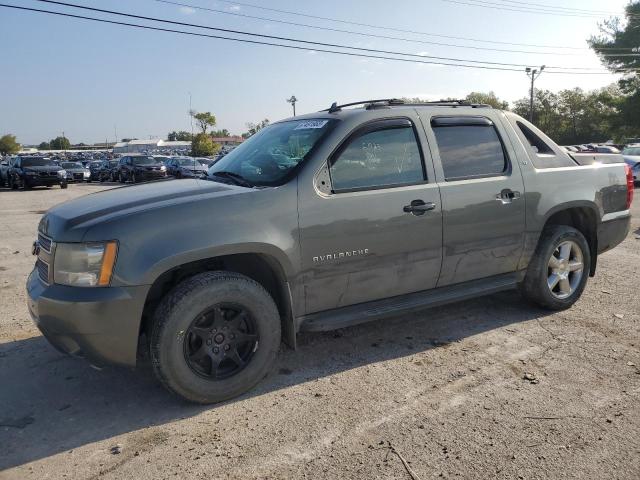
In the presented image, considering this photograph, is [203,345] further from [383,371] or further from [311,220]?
[383,371]

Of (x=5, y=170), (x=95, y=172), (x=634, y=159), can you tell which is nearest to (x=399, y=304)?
(x=634, y=159)

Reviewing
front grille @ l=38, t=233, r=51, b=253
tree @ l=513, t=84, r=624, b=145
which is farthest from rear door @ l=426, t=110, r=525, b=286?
tree @ l=513, t=84, r=624, b=145

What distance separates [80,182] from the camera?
34062mm

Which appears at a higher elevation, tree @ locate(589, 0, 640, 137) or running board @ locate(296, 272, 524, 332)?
tree @ locate(589, 0, 640, 137)

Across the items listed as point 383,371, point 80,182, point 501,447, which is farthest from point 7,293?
point 80,182

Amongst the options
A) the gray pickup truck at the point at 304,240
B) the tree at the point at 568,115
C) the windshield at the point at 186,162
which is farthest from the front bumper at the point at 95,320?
the tree at the point at 568,115

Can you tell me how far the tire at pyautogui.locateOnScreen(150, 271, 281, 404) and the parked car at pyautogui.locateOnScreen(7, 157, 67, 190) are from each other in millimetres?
24286

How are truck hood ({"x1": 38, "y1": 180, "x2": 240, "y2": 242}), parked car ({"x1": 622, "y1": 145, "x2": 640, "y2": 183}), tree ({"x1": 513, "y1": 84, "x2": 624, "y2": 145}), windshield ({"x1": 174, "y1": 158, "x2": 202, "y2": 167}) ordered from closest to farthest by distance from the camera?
truck hood ({"x1": 38, "y1": 180, "x2": 240, "y2": 242})
parked car ({"x1": 622, "y1": 145, "x2": 640, "y2": 183})
windshield ({"x1": 174, "y1": 158, "x2": 202, "y2": 167})
tree ({"x1": 513, "y1": 84, "x2": 624, "y2": 145})

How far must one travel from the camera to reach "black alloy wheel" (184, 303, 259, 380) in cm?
315

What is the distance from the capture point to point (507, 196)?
418 cm

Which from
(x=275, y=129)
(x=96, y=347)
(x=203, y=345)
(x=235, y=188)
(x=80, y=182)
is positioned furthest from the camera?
(x=80, y=182)

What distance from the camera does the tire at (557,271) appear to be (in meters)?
4.55

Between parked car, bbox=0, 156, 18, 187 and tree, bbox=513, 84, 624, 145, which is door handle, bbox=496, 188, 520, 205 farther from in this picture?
tree, bbox=513, 84, 624, 145

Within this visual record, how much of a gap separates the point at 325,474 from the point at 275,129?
280cm
